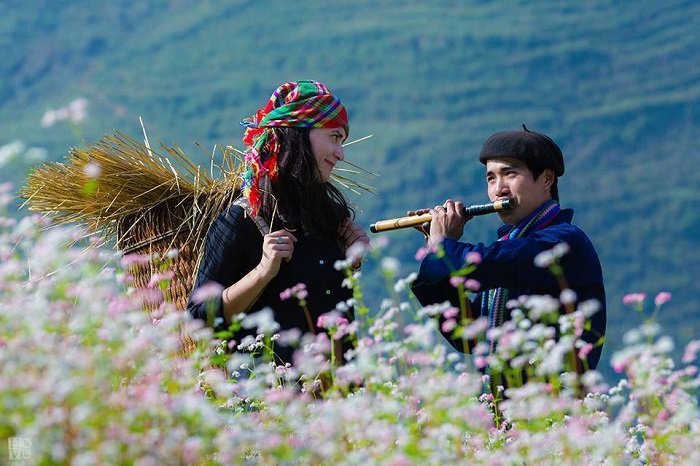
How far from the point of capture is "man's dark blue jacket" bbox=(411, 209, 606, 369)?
340cm

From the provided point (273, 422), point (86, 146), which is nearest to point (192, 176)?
point (86, 146)

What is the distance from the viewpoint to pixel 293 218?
363cm

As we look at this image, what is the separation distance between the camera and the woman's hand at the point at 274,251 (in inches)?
135

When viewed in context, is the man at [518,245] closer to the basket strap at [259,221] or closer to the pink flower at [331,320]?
the basket strap at [259,221]

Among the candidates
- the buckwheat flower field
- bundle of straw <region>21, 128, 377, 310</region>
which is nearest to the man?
bundle of straw <region>21, 128, 377, 310</region>

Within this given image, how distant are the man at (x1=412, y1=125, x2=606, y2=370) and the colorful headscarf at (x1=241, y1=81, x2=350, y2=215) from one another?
42 centimetres

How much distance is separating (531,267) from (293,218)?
69 cm

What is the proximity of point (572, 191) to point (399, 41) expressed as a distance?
1455 cm

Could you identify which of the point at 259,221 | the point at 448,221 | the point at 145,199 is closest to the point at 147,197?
the point at 145,199

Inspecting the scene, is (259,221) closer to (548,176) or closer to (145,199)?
(145,199)

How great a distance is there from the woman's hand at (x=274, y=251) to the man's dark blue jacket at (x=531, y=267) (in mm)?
368

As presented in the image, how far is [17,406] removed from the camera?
74.2 inches

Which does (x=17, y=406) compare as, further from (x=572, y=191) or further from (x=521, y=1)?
(x=521, y=1)

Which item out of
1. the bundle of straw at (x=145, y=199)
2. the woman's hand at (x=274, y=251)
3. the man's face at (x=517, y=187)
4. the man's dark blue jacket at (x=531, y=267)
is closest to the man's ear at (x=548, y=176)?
the man's face at (x=517, y=187)
